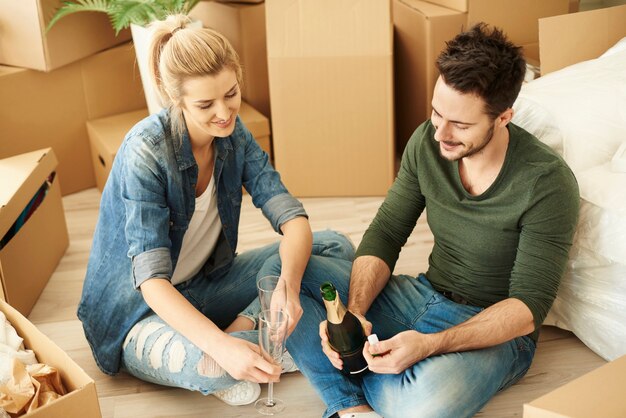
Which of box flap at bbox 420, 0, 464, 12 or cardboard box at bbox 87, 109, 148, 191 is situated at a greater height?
box flap at bbox 420, 0, 464, 12

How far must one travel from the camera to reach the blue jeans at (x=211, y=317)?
185cm

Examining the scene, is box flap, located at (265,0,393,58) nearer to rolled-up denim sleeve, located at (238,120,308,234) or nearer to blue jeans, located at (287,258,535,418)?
rolled-up denim sleeve, located at (238,120,308,234)

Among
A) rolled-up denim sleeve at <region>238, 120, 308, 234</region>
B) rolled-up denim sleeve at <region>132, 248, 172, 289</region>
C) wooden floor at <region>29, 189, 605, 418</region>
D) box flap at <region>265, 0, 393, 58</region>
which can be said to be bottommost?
wooden floor at <region>29, 189, 605, 418</region>

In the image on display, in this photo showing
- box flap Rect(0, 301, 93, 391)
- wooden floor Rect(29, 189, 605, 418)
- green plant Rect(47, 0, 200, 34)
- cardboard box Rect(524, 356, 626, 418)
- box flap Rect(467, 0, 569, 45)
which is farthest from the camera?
box flap Rect(467, 0, 569, 45)

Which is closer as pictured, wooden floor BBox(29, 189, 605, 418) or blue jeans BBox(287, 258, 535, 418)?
blue jeans BBox(287, 258, 535, 418)

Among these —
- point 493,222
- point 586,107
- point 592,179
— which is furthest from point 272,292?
→ point 586,107

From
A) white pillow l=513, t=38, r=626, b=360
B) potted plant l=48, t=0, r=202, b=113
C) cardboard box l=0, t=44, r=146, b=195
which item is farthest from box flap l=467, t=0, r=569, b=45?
cardboard box l=0, t=44, r=146, b=195

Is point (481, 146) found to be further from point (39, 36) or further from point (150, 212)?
point (39, 36)

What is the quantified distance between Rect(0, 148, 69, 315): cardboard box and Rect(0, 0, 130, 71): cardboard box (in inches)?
19.5

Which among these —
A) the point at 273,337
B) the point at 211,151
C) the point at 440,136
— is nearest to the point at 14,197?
the point at 211,151

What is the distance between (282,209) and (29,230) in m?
0.89

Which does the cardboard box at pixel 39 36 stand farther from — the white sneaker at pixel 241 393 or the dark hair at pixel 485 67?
the dark hair at pixel 485 67

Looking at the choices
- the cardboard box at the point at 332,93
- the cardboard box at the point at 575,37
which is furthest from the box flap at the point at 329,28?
the cardboard box at the point at 575,37

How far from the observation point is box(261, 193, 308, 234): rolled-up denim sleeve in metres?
1.99
